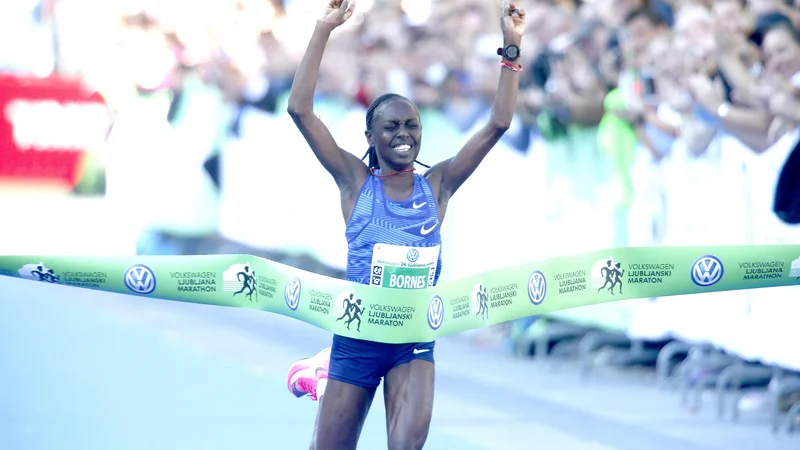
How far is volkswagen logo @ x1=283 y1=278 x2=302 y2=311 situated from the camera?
6.05 meters

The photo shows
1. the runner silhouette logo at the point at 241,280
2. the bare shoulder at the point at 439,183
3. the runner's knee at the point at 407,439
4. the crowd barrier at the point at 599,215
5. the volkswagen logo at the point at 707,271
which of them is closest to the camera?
the runner's knee at the point at 407,439

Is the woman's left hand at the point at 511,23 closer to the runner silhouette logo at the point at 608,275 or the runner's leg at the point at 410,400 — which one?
the runner silhouette logo at the point at 608,275

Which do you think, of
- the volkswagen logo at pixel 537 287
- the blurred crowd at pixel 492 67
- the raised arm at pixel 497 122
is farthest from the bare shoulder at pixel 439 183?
the blurred crowd at pixel 492 67

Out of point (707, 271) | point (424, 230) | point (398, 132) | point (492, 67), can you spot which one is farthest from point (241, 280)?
point (492, 67)

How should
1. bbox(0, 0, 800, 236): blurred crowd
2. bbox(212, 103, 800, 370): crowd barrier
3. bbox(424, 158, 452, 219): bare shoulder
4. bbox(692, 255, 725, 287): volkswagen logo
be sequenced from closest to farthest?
bbox(424, 158, 452, 219): bare shoulder
bbox(692, 255, 725, 287): volkswagen logo
bbox(212, 103, 800, 370): crowd barrier
bbox(0, 0, 800, 236): blurred crowd

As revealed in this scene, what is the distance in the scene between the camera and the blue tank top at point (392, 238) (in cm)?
559

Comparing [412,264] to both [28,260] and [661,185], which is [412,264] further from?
[661,185]

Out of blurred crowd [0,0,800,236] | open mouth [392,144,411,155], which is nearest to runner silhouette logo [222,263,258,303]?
open mouth [392,144,411,155]

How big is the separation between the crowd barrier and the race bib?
6.65 ft

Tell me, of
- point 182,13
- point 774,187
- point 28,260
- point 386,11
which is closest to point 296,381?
point 28,260

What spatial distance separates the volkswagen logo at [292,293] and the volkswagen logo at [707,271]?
1.91m

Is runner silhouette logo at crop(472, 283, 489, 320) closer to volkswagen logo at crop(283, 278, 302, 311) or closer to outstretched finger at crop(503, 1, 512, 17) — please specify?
volkswagen logo at crop(283, 278, 302, 311)

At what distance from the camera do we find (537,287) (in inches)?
245

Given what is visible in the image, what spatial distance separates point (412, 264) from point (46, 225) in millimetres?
16977
